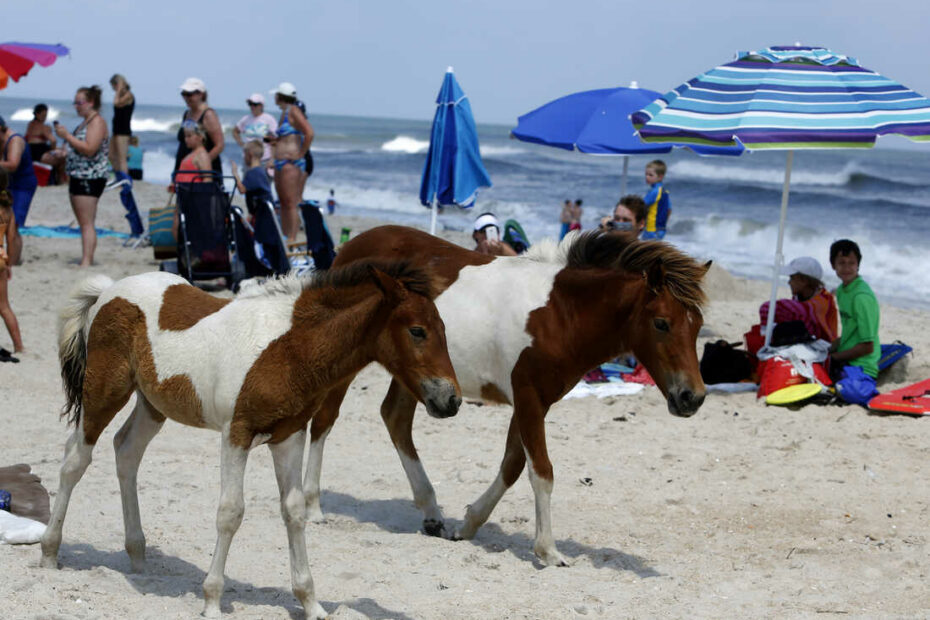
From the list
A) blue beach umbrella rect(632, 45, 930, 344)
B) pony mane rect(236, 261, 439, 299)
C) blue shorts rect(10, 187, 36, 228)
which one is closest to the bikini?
blue shorts rect(10, 187, 36, 228)

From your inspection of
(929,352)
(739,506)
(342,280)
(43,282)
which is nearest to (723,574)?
(739,506)

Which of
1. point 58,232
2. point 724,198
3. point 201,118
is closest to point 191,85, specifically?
point 201,118

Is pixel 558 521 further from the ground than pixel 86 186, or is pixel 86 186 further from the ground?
pixel 86 186

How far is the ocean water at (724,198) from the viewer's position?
2300 cm

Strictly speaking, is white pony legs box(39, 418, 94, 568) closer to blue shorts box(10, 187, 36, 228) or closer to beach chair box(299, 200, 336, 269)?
beach chair box(299, 200, 336, 269)

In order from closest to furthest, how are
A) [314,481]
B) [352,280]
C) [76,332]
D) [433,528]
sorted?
[352,280], [76,332], [433,528], [314,481]

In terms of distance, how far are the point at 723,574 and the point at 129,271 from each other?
380 inches

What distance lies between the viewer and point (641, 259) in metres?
5.14

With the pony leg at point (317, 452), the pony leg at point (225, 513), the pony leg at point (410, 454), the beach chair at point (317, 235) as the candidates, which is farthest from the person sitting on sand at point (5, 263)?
the pony leg at point (225, 513)

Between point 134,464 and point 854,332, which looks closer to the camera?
point 134,464

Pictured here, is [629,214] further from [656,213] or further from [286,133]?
[286,133]

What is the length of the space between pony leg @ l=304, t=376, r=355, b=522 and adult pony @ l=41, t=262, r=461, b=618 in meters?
1.48

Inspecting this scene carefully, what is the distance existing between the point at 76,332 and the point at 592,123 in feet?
23.7

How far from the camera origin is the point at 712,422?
775 cm
